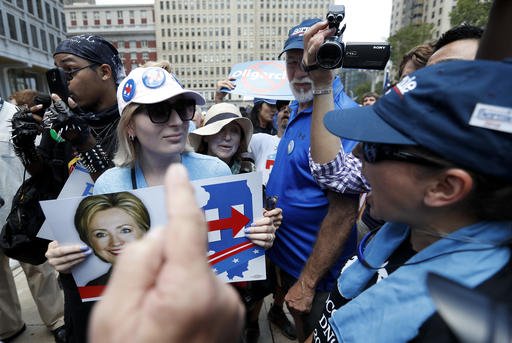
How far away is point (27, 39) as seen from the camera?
95.9 feet

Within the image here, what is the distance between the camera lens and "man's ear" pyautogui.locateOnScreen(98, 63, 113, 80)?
1935 millimetres

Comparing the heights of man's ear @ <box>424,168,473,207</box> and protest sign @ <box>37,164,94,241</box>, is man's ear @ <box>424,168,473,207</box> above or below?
above

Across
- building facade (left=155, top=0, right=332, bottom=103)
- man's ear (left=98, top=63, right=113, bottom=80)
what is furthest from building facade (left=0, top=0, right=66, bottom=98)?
man's ear (left=98, top=63, right=113, bottom=80)

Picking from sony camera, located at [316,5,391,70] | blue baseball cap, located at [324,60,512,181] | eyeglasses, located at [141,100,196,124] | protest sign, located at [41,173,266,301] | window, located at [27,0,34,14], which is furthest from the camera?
window, located at [27,0,34,14]

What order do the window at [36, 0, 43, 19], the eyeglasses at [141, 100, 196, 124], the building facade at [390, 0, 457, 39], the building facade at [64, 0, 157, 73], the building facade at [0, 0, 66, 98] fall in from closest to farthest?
the eyeglasses at [141, 100, 196, 124] → the building facade at [0, 0, 66, 98] → the window at [36, 0, 43, 19] → the building facade at [390, 0, 457, 39] → the building facade at [64, 0, 157, 73]

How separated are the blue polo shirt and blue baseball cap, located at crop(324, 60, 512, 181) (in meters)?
0.79

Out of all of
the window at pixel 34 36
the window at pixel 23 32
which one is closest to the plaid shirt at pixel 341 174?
the window at pixel 23 32

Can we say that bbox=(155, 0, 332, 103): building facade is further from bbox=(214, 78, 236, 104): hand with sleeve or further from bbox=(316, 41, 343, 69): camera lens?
bbox=(316, 41, 343, 69): camera lens

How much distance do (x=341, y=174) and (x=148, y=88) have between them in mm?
1034

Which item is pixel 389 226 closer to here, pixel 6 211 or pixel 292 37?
pixel 292 37

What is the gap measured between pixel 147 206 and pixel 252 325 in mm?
1823

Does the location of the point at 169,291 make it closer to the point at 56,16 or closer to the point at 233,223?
the point at 233,223

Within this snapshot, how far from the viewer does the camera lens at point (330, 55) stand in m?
1.29

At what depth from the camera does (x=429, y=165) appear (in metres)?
0.75
